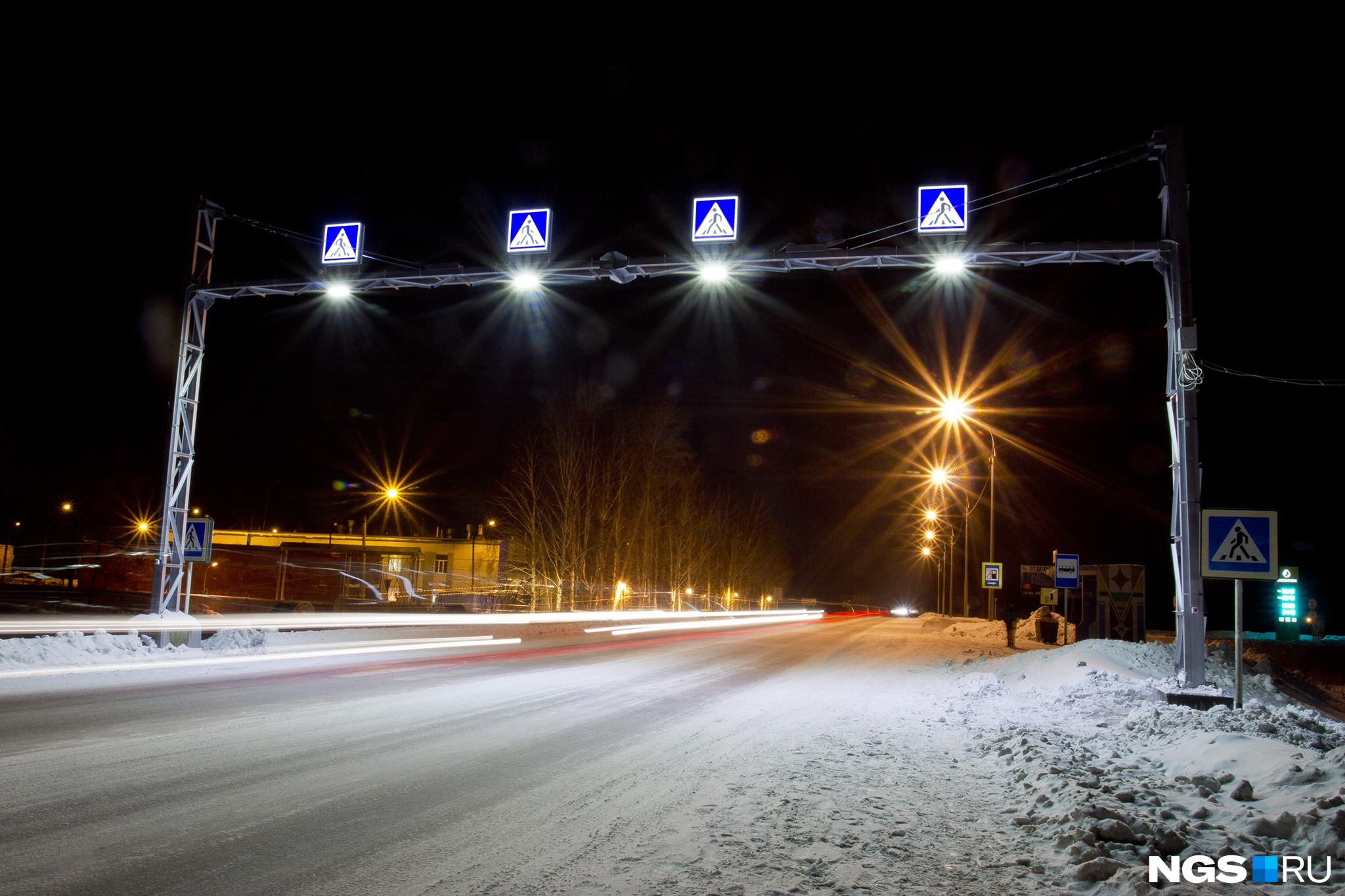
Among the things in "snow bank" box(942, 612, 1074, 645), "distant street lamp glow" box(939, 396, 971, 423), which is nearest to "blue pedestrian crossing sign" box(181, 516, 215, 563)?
"distant street lamp glow" box(939, 396, 971, 423)

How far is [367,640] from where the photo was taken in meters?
21.4

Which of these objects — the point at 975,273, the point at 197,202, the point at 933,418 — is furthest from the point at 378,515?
the point at 975,273

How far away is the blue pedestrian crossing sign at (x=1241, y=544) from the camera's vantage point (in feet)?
35.1

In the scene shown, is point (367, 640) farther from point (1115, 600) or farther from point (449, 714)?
point (1115, 600)

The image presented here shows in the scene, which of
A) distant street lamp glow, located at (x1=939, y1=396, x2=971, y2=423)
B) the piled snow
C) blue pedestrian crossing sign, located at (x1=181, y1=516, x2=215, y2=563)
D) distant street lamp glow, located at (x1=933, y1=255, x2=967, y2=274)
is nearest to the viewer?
the piled snow

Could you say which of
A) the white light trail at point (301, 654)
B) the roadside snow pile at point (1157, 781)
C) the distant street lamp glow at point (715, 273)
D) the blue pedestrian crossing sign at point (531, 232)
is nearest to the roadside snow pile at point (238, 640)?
the white light trail at point (301, 654)

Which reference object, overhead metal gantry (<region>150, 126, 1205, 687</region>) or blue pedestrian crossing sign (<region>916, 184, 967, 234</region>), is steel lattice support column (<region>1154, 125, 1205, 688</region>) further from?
blue pedestrian crossing sign (<region>916, 184, 967, 234</region>)

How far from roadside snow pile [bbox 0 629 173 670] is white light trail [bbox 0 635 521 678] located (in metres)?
0.28

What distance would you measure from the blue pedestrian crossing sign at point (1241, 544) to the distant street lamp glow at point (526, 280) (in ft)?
40.7

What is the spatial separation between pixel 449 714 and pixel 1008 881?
7029 millimetres

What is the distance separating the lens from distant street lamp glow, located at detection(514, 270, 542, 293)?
55.7 feet

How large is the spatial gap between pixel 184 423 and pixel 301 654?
608 centimetres

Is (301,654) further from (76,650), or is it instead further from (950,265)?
(950,265)

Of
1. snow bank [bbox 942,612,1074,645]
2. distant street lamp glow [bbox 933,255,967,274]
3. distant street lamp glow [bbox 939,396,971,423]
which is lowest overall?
snow bank [bbox 942,612,1074,645]
